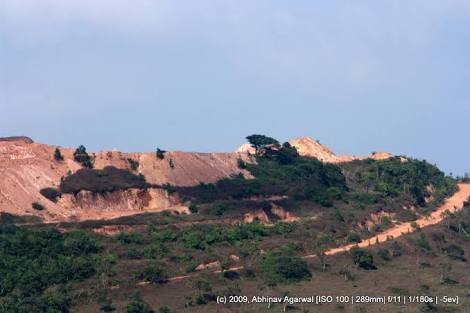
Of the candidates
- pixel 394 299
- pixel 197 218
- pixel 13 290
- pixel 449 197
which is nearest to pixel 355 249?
pixel 394 299

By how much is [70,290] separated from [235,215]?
95.7 feet

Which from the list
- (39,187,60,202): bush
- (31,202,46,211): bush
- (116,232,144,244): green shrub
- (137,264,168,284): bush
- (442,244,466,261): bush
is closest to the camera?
(137,264,168,284): bush

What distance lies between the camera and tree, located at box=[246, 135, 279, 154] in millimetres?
116562

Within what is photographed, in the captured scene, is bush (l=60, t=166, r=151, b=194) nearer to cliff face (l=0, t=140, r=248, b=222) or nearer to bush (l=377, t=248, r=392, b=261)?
cliff face (l=0, t=140, r=248, b=222)

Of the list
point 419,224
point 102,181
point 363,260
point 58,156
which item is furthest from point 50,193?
point 419,224

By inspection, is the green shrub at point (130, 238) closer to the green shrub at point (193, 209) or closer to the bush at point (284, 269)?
the bush at point (284, 269)

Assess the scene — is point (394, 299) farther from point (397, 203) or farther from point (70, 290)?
point (397, 203)

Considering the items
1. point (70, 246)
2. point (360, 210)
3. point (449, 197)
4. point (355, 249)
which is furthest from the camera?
point (449, 197)

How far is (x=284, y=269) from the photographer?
70.6 metres

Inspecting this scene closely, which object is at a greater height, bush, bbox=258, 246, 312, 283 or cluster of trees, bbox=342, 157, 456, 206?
cluster of trees, bbox=342, 157, 456, 206

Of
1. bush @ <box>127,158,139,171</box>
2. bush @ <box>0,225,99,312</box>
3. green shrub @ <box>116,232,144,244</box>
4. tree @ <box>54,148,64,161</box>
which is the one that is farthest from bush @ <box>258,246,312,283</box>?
tree @ <box>54,148,64,161</box>

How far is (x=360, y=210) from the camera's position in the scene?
316 feet

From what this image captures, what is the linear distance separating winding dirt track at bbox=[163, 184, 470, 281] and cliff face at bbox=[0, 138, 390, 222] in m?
18.6

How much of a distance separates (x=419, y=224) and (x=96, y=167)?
3616 centimetres
